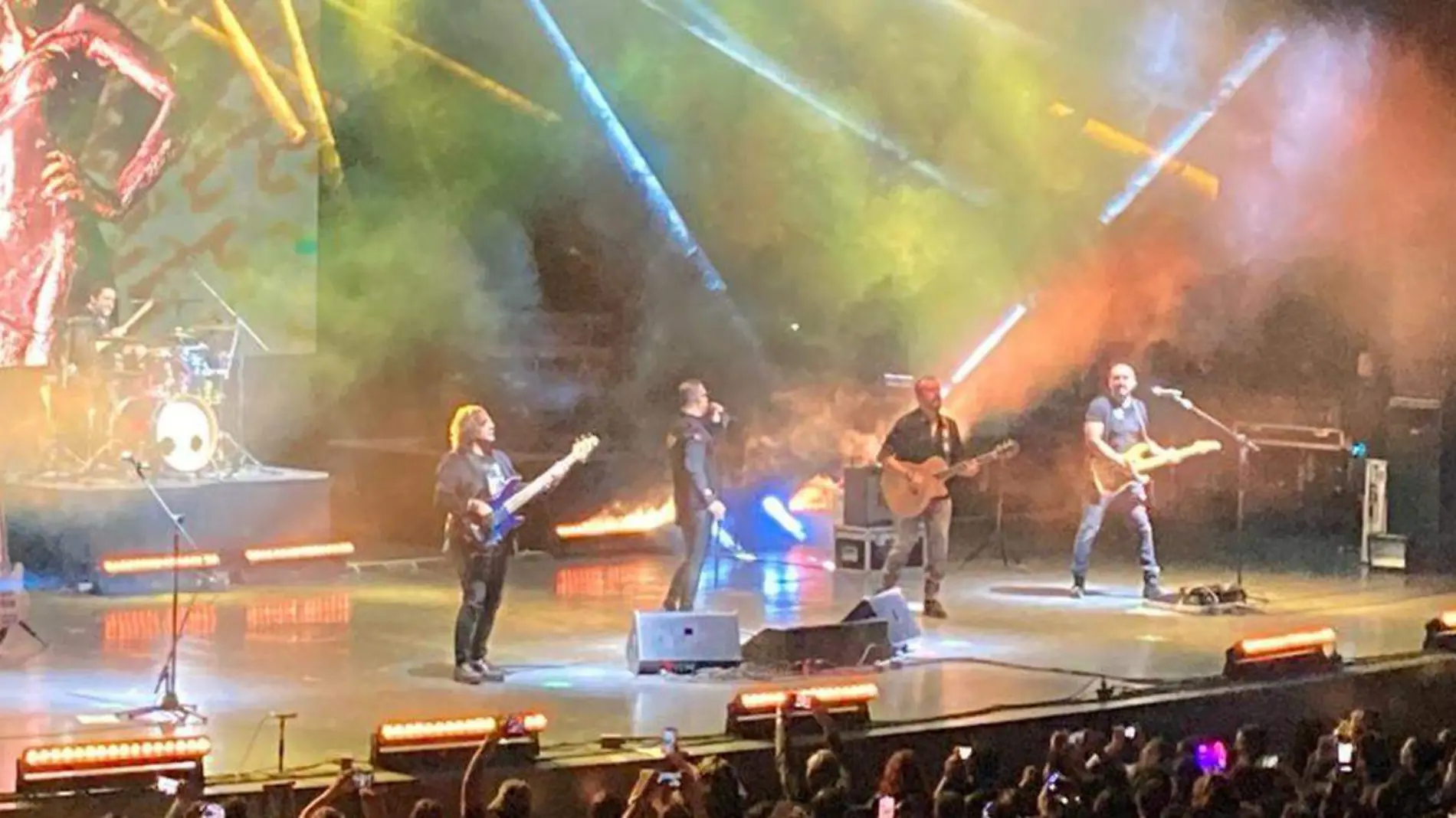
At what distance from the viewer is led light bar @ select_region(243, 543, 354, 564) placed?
15.6 m

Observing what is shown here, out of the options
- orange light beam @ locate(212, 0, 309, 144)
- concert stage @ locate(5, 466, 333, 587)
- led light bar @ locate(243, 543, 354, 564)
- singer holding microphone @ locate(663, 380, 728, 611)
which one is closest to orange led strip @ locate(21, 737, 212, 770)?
singer holding microphone @ locate(663, 380, 728, 611)

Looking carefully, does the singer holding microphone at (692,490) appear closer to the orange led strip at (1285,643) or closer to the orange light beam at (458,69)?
the orange led strip at (1285,643)

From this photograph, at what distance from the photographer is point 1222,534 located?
63.9 feet

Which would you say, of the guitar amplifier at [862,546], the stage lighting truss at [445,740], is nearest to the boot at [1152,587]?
the guitar amplifier at [862,546]

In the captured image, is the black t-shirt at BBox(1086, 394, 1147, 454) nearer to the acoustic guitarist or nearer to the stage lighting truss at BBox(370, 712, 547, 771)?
the acoustic guitarist

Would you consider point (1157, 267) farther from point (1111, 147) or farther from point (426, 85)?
point (426, 85)

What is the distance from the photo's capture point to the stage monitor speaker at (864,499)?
16.5m

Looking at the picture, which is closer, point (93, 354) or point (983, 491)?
point (93, 354)

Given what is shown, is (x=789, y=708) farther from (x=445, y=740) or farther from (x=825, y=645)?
(x=825, y=645)

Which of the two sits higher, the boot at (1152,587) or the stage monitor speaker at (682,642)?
the boot at (1152,587)

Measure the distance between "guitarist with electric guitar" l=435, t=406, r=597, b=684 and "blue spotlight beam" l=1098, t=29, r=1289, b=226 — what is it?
9.48m

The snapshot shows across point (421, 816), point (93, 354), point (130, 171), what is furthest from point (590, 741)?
point (130, 171)

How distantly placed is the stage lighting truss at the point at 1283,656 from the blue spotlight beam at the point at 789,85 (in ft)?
25.4

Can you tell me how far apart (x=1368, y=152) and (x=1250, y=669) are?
716 cm
